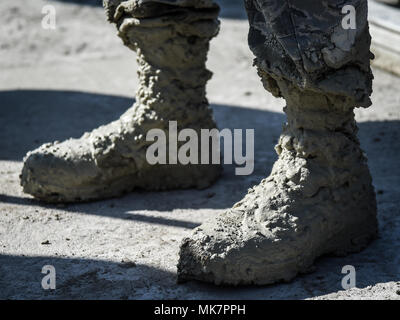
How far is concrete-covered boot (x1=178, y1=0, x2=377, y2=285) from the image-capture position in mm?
2176

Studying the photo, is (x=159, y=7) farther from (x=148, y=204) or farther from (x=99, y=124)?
(x=99, y=124)

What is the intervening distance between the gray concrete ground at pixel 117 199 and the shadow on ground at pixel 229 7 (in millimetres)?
279

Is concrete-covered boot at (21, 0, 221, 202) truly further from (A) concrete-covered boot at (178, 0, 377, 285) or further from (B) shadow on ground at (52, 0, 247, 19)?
(B) shadow on ground at (52, 0, 247, 19)

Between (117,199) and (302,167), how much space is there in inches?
40.2

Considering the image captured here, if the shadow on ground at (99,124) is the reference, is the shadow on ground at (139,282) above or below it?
below

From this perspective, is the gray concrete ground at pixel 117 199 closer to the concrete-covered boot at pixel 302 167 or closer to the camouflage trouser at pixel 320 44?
the concrete-covered boot at pixel 302 167

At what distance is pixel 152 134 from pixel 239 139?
31.5 inches

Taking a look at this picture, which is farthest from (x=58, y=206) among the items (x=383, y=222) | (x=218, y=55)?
(x=218, y=55)

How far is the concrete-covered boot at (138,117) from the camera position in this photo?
9.69ft

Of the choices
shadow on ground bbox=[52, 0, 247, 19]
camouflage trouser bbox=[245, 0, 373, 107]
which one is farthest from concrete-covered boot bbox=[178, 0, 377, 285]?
shadow on ground bbox=[52, 0, 247, 19]

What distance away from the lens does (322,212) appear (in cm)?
231

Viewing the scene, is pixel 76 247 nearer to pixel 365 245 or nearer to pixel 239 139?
pixel 365 245

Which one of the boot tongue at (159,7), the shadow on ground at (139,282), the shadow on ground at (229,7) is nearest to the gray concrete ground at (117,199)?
the shadow on ground at (139,282)

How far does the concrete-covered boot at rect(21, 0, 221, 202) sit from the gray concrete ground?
0.10m
